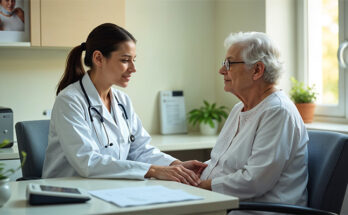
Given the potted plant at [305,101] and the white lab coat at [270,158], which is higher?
the potted plant at [305,101]

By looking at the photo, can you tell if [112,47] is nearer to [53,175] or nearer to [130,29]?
[53,175]

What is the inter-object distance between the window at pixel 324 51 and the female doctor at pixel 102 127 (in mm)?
1465

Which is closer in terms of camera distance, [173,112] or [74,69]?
[74,69]

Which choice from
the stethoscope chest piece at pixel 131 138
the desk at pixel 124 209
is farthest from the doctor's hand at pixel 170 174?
the stethoscope chest piece at pixel 131 138

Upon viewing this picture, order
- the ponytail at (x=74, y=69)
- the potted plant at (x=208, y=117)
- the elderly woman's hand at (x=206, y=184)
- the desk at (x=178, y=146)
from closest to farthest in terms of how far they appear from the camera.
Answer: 1. the elderly woman's hand at (x=206, y=184)
2. the ponytail at (x=74, y=69)
3. the desk at (x=178, y=146)
4. the potted plant at (x=208, y=117)

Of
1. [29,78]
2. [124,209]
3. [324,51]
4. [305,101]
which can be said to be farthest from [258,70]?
[29,78]

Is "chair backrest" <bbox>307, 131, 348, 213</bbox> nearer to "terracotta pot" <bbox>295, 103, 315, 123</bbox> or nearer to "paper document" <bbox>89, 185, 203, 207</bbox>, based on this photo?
"paper document" <bbox>89, 185, 203, 207</bbox>

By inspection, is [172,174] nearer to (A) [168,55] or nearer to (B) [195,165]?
(B) [195,165]

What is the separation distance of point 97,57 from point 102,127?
14.3 inches

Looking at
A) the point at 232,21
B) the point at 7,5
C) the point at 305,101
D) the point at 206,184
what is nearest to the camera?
the point at 206,184

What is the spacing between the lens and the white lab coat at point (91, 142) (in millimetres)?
1976

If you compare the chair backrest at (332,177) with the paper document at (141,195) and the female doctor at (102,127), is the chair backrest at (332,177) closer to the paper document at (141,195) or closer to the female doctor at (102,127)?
the female doctor at (102,127)

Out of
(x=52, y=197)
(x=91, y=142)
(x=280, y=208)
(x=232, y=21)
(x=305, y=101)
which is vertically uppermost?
(x=232, y=21)

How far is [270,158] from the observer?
192 cm
